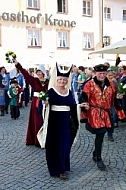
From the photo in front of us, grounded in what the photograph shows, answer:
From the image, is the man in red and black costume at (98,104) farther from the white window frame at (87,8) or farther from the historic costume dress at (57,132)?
the white window frame at (87,8)

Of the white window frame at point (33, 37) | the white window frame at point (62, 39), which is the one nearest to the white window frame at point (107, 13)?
the white window frame at point (62, 39)

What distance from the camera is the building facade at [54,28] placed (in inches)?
807

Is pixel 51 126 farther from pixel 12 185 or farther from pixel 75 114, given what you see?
pixel 12 185

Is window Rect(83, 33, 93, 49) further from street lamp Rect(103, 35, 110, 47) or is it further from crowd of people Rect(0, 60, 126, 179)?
crowd of people Rect(0, 60, 126, 179)

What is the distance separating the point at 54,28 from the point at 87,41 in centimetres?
352

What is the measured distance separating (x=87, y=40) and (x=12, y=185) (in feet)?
70.3

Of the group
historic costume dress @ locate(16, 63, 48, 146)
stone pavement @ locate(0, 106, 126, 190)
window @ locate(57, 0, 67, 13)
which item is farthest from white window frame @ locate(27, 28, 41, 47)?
historic costume dress @ locate(16, 63, 48, 146)

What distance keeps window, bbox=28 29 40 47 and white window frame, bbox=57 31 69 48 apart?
5.96ft

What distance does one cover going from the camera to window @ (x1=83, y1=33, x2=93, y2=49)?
81.0 ft

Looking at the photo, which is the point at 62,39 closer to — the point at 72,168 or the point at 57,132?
the point at 72,168

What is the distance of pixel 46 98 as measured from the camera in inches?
183

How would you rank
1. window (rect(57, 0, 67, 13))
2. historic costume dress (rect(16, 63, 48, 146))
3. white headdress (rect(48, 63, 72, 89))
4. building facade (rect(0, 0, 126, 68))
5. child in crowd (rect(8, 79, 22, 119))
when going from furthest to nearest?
window (rect(57, 0, 67, 13)) < building facade (rect(0, 0, 126, 68)) < child in crowd (rect(8, 79, 22, 119)) < historic costume dress (rect(16, 63, 48, 146)) < white headdress (rect(48, 63, 72, 89))

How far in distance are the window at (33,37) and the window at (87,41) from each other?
4424mm

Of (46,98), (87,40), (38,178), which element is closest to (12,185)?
(38,178)
